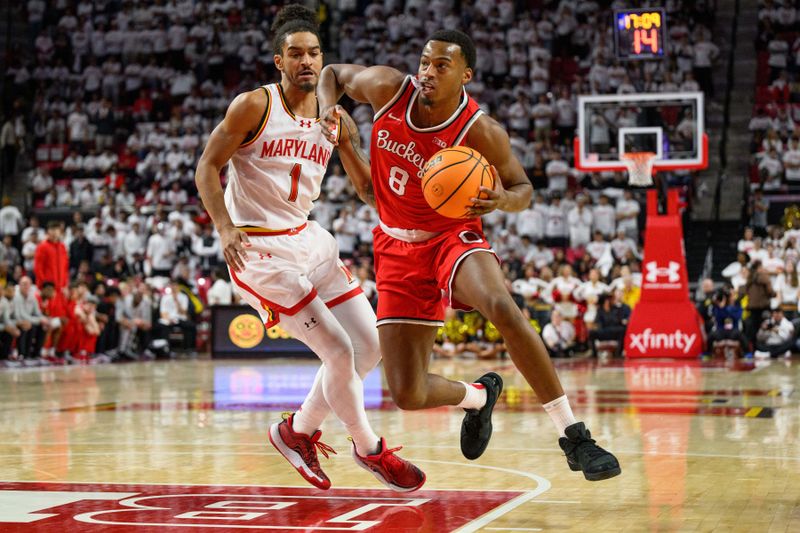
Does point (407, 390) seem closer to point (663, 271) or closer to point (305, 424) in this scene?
point (305, 424)

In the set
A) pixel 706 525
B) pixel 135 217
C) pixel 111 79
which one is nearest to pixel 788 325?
pixel 135 217

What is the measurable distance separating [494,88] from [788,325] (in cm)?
1020

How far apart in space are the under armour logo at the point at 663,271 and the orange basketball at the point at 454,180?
1271cm

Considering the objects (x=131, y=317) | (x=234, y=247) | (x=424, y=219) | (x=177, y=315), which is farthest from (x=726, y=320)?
(x=234, y=247)

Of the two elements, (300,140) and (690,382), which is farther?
(690,382)

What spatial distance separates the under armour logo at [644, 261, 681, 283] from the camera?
702 inches

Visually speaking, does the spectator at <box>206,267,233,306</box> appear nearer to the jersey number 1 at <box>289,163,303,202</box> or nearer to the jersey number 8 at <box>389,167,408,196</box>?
the jersey number 1 at <box>289,163,303,202</box>

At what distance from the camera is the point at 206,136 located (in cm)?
2642

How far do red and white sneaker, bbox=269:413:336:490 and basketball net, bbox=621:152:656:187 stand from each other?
491 inches

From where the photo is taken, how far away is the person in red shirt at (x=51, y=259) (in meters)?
18.8

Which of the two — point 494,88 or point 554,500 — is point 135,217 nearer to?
point 494,88

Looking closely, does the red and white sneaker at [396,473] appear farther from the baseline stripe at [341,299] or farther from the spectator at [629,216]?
the spectator at [629,216]

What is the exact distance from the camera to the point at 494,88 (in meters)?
26.1

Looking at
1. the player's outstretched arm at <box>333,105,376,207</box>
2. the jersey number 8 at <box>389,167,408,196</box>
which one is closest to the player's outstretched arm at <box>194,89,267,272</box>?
the player's outstretched arm at <box>333,105,376,207</box>
